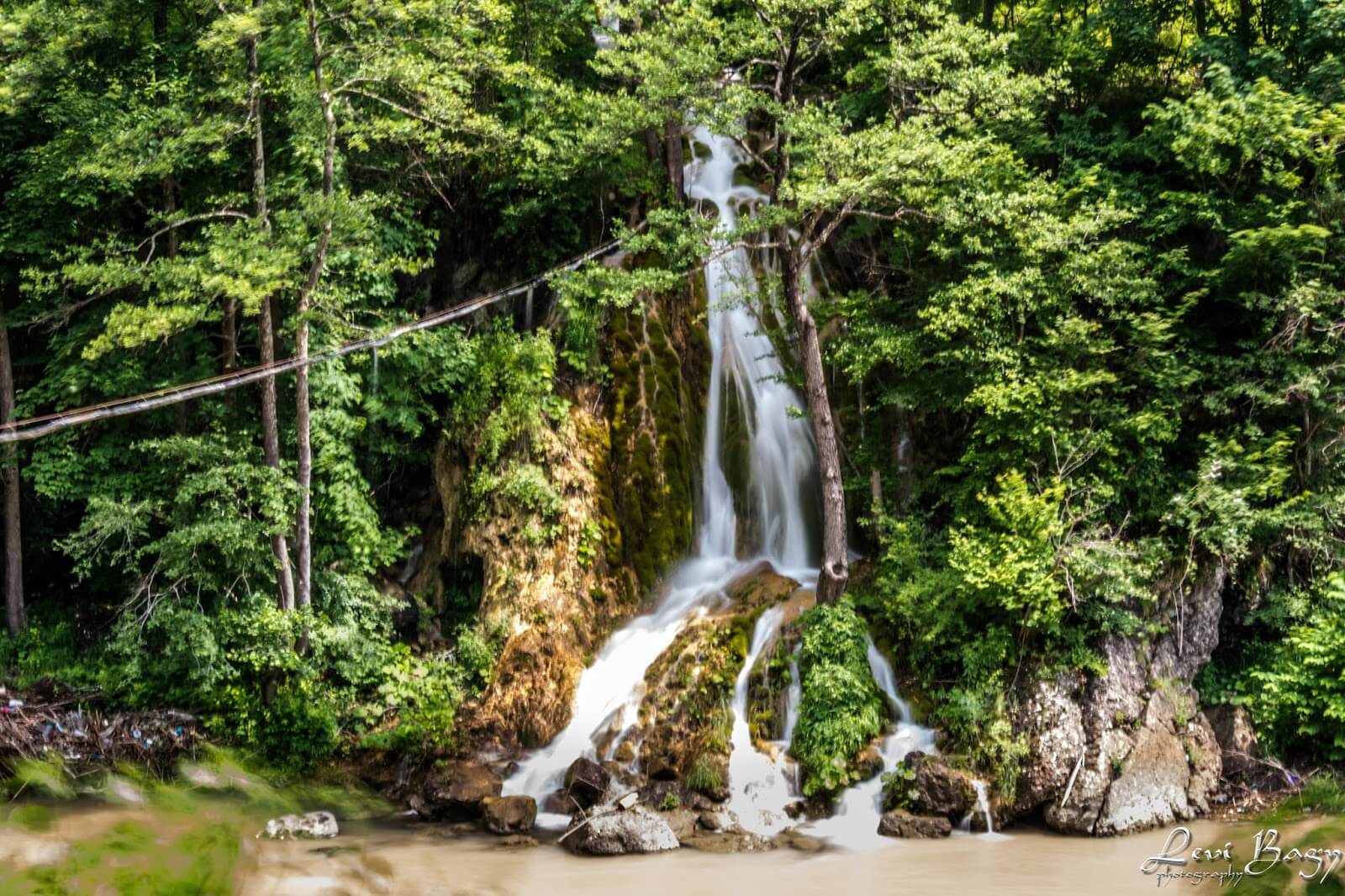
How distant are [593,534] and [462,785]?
3688 millimetres

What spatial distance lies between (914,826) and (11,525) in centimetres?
1266

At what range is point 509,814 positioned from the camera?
10.2 meters

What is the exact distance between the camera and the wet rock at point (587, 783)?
10.4 metres

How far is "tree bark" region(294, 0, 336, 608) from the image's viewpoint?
11.9 metres

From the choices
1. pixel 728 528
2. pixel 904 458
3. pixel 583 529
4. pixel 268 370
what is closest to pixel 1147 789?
pixel 904 458

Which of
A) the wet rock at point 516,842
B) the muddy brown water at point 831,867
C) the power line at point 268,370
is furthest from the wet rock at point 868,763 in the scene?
the power line at point 268,370

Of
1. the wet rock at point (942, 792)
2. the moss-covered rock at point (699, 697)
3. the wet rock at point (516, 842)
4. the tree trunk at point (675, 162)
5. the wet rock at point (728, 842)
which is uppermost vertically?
the tree trunk at point (675, 162)

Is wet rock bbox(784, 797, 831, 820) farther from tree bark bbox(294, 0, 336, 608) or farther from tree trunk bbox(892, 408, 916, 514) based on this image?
tree bark bbox(294, 0, 336, 608)

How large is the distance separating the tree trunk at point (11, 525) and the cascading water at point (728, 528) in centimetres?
806

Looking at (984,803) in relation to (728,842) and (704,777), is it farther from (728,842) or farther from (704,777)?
(704,777)

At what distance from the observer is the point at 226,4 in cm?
1255

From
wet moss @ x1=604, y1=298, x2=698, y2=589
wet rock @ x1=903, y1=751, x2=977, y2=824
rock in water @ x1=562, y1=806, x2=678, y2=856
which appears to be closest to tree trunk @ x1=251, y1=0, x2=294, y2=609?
wet moss @ x1=604, y1=298, x2=698, y2=589

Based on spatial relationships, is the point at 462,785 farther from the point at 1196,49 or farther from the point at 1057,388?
the point at 1196,49

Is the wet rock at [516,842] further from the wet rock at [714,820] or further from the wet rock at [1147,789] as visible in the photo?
the wet rock at [1147,789]
